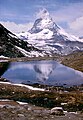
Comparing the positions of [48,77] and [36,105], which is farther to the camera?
[48,77]

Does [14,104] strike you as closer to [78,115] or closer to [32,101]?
[32,101]

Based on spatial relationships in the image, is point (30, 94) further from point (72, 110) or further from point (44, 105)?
point (72, 110)

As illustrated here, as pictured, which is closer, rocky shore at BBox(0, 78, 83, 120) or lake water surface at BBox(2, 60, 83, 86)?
rocky shore at BBox(0, 78, 83, 120)

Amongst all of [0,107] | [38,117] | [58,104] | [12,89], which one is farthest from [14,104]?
[12,89]

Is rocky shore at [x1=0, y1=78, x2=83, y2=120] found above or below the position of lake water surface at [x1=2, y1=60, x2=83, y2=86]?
above

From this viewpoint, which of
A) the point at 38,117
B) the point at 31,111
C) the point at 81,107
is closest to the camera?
the point at 38,117

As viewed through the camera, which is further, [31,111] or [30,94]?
[30,94]

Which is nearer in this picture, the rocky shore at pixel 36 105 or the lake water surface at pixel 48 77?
the rocky shore at pixel 36 105

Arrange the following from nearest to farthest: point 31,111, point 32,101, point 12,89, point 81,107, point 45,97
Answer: point 31,111
point 81,107
point 32,101
point 45,97
point 12,89

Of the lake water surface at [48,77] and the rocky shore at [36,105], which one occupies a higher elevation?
the rocky shore at [36,105]

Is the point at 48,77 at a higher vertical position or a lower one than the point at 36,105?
lower
